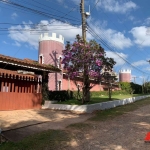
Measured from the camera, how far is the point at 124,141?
21.8 ft

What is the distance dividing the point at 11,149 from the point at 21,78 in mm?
8221

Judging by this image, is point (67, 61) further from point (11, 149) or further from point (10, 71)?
point (11, 149)

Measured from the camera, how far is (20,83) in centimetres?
1351

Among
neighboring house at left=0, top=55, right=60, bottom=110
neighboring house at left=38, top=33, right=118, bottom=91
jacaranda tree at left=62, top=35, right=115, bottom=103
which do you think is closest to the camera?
neighboring house at left=0, top=55, right=60, bottom=110

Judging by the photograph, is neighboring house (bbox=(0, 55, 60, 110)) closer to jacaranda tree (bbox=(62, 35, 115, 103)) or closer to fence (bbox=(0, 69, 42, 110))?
fence (bbox=(0, 69, 42, 110))

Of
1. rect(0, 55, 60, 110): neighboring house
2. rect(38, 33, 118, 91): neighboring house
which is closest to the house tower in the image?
rect(38, 33, 118, 91): neighboring house

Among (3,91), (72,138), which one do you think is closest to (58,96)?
(3,91)

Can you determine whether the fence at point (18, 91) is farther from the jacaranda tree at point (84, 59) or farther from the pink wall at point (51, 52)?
the pink wall at point (51, 52)

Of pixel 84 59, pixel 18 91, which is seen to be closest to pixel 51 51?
pixel 84 59

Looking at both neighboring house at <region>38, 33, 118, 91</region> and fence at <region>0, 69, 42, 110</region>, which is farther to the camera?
neighboring house at <region>38, 33, 118, 91</region>

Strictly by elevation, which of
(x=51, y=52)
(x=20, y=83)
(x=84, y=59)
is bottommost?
(x=20, y=83)

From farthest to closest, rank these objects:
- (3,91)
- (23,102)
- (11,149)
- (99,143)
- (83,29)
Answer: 1. (83,29)
2. (23,102)
3. (3,91)
4. (99,143)
5. (11,149)

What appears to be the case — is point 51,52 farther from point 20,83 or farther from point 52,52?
point 20,83

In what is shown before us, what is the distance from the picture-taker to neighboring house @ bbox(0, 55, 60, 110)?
487 inches
